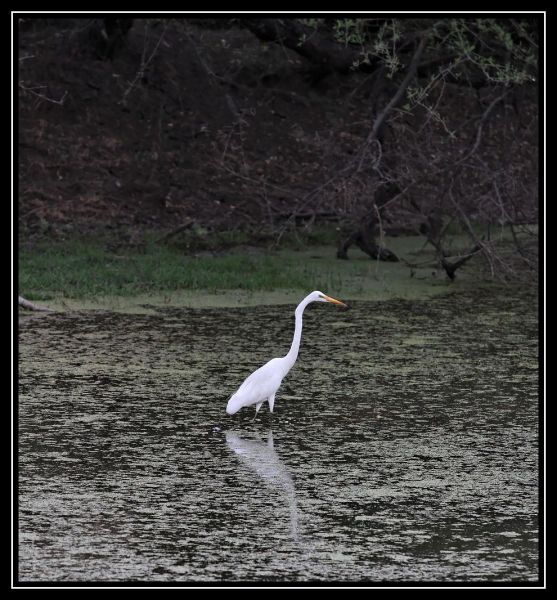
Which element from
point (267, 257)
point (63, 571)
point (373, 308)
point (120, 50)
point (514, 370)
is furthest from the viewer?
point (120, 50)

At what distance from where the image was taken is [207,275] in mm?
11453

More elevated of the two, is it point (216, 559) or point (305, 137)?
point (305, 137)

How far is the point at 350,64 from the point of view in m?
14.1

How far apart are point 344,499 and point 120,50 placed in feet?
41.6

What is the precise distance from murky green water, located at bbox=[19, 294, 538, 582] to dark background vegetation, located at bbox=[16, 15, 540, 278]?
1.79 m

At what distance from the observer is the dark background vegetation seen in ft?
37.5

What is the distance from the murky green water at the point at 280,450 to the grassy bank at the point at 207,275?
25.6 inches

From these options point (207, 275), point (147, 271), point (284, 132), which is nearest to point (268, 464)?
point (207, 275)

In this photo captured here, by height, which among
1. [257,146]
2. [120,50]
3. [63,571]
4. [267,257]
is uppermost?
[120,50]

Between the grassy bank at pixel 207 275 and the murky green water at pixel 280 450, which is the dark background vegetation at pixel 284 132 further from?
the murky green water at pixel 280 450

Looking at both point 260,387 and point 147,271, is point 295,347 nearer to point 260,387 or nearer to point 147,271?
point 260,387

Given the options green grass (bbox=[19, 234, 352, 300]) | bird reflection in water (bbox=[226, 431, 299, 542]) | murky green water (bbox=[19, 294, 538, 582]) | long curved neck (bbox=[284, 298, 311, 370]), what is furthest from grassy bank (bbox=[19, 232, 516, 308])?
bird reflection in water (bbox=[226, 431, 299, 542])

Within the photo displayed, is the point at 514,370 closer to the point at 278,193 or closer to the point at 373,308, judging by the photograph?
the point at 373,308

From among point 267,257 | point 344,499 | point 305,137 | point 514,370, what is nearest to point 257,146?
point 305,137
